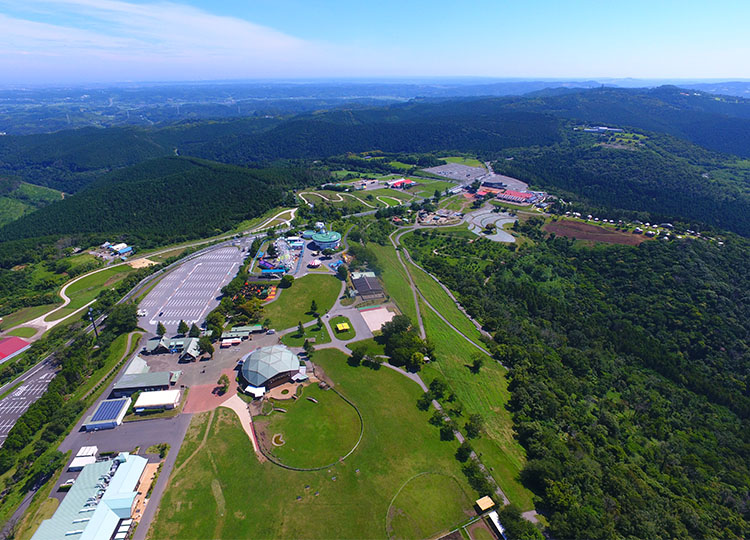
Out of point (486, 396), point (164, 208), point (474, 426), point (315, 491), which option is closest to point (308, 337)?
point (315, 491)

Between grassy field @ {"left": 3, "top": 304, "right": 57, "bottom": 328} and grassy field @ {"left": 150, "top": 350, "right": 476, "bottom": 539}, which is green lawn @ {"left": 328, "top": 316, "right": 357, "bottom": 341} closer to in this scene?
grassy field @ {"left": 150, "top": 350, "right": 476, "bottom": 539}

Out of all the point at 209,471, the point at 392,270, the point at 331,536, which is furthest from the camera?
the point at 392,270

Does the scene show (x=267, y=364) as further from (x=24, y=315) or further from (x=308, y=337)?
(x=24, y=315)

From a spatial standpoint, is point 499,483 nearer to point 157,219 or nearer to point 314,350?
point 314,350

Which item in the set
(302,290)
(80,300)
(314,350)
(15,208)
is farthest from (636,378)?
(15,208)

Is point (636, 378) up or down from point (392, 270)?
down

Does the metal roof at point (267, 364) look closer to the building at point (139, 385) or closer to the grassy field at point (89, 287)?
the building at point (139, 385)

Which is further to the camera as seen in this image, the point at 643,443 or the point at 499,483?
the point at 643,443
